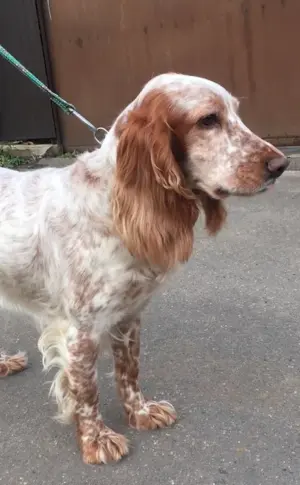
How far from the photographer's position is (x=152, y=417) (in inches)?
103

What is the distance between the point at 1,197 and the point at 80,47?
464cm

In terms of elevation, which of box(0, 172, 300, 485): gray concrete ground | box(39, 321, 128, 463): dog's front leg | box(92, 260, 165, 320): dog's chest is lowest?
box(0, 172, 300, 485): gray concrete ground

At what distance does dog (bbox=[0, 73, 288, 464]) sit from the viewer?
2.00m

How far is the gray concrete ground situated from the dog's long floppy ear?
35.7 inches

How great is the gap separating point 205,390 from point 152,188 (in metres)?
1.27

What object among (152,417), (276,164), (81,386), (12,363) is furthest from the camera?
(12,363)

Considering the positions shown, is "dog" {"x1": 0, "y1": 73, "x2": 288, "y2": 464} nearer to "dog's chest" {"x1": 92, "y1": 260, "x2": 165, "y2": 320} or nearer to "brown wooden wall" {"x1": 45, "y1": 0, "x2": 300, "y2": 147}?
"dog's chest" {"x1": 92, "y1": 260, "x2": 165, "y2": 320}

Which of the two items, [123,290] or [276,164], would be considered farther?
[123,290]

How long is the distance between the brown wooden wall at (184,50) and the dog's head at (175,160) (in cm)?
439

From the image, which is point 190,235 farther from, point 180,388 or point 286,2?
point 286,2

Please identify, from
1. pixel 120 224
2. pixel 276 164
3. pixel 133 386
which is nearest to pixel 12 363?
pixel 133 386

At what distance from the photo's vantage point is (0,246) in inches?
95.0

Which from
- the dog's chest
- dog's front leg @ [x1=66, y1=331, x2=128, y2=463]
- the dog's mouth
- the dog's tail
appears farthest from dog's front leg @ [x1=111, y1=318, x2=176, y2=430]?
the dog's mouth

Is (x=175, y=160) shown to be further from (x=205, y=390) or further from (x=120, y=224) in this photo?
→ (x=205, y=390)
